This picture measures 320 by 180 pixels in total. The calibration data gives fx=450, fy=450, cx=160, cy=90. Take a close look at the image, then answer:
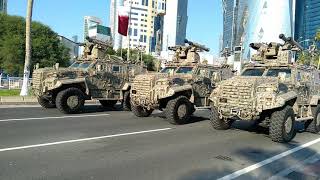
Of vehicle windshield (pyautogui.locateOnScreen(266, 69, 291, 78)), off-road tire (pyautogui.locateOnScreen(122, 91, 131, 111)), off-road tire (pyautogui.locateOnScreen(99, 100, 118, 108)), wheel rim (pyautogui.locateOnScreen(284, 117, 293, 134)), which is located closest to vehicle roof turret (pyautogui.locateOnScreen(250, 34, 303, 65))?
vehicle windshield (pyautogui.locateOnScreen(266, 69, 291, 78))

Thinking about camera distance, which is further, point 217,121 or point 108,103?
point 108,103

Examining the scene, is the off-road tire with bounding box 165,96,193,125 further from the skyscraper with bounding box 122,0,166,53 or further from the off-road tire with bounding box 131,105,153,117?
the skyscraper with bounding box 122,0,166,53

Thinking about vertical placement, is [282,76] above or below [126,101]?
above

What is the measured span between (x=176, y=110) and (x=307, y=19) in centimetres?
7368

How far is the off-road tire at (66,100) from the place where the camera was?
52.0ft

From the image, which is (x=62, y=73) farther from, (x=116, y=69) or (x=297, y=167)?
(x=297, y=167)

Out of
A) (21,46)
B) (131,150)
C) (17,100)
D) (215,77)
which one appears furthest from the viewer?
(21,46)

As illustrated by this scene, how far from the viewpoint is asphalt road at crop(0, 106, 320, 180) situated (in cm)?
749

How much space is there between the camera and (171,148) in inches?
389

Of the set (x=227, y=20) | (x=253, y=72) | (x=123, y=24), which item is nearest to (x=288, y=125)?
(x=253, y=72)

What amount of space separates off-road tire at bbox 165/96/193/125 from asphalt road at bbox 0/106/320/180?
0.26 metres

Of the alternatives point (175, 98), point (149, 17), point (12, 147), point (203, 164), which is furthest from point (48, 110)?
point (149, 17)

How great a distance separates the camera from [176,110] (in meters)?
14.2

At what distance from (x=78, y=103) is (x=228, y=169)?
934 cm
